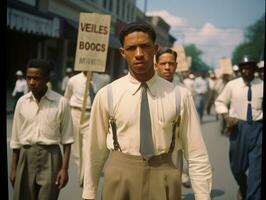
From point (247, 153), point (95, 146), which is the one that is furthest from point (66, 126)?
point (247, 153)

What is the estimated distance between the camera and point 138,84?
2.50 meters

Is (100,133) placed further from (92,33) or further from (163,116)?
(92,33)

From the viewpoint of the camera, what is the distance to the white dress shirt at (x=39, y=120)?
11.6 ft

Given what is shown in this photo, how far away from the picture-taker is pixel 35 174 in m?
3.55

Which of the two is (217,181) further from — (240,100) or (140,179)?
(140,179)

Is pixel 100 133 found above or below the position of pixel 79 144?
above

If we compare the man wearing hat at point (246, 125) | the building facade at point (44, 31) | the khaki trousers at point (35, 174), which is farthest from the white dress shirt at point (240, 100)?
the building facade at point (44, 31)

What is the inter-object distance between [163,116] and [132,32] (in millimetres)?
499

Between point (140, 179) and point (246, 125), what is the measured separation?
291 cm

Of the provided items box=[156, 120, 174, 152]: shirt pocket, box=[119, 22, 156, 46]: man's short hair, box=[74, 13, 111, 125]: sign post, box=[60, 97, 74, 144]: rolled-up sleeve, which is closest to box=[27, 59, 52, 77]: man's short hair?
box=[60, 97, 74, 144]: rolled-up sleeve

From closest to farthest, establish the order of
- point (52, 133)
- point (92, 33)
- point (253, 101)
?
point (52, 133) → point (253, 101) → point (92, 33)

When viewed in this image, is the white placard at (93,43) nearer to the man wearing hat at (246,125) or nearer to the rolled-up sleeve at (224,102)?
the rolled-up sleeve at (224,102)

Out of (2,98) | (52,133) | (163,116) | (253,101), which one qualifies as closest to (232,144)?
(253,101)

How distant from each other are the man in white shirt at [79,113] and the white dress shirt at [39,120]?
2318 millimetres
